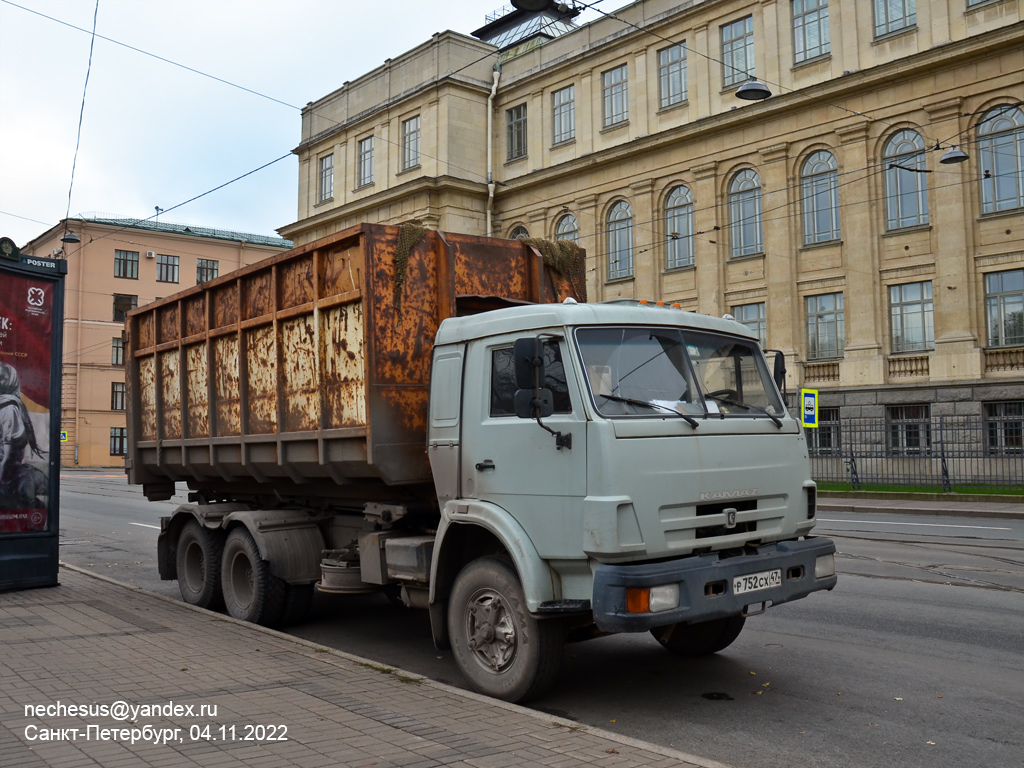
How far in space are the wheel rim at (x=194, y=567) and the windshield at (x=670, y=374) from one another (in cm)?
543

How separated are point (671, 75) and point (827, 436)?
14568mm

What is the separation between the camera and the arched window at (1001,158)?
87.6ft

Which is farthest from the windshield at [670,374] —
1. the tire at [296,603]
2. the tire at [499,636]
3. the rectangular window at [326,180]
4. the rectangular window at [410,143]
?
the rectangular window at [326,180]

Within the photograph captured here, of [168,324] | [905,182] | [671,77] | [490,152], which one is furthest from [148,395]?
[490,152]

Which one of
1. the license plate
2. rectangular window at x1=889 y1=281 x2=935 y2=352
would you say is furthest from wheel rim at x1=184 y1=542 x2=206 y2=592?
rectangular window at x1=889 y1=281 x2=935 y2=352

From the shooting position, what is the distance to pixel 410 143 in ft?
140

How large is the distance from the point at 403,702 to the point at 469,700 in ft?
1.28

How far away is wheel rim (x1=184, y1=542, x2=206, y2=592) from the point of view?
945 centimetres

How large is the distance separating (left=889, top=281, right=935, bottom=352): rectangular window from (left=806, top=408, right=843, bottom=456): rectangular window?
2880 mm

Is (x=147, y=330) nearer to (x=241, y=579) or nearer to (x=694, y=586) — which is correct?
(x=241, y=579)

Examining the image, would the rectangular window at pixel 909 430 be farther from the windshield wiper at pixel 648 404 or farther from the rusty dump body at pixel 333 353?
the windshield wiper at pixel 648 404

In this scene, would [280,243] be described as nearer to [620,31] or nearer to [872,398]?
[620,31]

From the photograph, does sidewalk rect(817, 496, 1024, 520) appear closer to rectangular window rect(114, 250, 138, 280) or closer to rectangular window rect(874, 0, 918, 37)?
rectangular window rect(874, 0, 918, 37)

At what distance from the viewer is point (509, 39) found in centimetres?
4734
